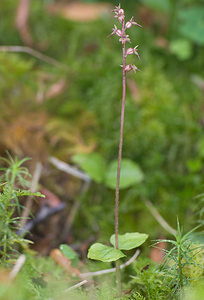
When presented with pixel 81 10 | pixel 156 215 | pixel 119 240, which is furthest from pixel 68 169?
pixel 81 10

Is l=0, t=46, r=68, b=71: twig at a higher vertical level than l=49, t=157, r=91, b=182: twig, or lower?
higher

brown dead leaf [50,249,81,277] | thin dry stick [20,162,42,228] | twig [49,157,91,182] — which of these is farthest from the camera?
twig [49,157,91,182]

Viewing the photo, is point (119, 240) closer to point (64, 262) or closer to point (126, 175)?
point (64, 262)

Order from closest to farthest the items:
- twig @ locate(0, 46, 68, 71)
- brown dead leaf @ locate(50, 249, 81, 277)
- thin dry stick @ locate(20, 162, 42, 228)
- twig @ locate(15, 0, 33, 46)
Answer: brown dead leaf @ locate(50, 249, 81, 277), thin dry stick @ locate(20, 162, 42, 228), twig @ locate(0, 46, 68, 71), twig @ locate(15, 0, 33, 46)

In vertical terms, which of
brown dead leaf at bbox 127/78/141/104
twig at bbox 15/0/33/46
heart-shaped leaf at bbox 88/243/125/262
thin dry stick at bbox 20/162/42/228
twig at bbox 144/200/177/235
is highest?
twig at bbox 15/0/33/46

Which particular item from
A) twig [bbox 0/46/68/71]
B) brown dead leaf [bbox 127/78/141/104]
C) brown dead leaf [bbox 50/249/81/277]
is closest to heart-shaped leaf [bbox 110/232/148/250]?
brown dead leaf [bbox 50/249/81/277]

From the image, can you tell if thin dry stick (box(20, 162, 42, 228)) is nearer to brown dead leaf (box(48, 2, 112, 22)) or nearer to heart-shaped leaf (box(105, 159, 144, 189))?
heart-shaped leaf (box(105, 159, 144, 189))

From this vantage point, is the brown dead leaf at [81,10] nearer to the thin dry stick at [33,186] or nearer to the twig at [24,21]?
the twig at [24,21]

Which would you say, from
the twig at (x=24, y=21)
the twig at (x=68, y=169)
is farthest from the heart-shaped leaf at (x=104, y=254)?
the twig at (x=24, y=21)
